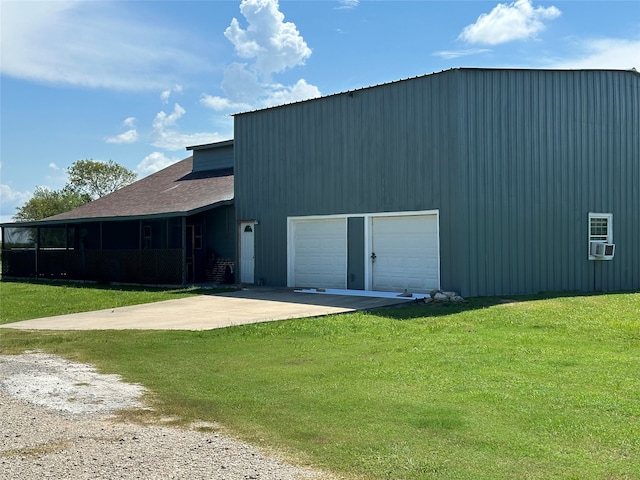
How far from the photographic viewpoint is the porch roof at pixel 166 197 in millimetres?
23406

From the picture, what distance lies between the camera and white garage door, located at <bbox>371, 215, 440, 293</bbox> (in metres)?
16.9

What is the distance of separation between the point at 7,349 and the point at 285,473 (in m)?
7.45

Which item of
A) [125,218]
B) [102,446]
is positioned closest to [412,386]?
[102,446]

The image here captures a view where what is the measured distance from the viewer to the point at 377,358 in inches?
353

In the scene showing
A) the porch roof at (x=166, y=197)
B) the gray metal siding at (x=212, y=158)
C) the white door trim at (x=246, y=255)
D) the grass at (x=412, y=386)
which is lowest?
the grass at (x=412, y=386)

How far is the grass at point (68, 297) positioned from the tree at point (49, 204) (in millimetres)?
41985

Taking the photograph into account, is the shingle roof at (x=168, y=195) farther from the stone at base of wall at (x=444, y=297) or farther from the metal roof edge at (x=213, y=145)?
the stone at base of wall at (x=444, y=297)

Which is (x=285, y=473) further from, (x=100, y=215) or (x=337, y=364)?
(x=100, y=215)

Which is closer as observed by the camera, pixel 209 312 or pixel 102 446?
pixel 102 446

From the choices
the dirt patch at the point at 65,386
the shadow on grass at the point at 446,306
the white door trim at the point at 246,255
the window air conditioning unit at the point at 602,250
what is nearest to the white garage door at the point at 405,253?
the shadow on grass at the point at 446,306

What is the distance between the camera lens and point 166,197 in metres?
26.4

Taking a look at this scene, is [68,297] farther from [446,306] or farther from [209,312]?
[446,306]

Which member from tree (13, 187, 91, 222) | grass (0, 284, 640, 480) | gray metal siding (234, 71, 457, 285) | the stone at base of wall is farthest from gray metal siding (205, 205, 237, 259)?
tree (13, 187, 91, 222)

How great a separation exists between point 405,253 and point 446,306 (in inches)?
135
